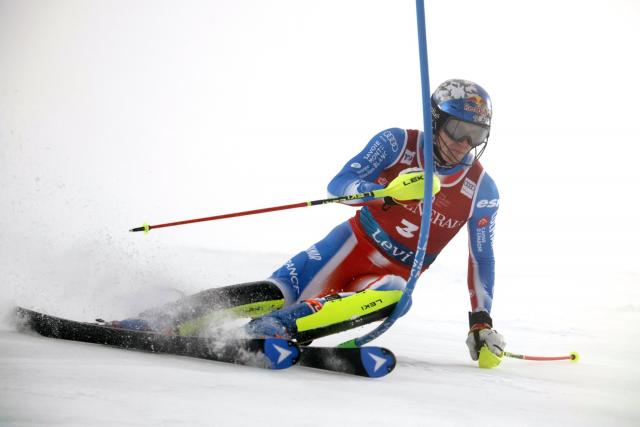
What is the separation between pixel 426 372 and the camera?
294 cm

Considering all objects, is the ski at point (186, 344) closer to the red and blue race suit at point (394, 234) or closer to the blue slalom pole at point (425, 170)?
the blue slalom pole at point (425, 170)

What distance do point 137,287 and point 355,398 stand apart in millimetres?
1761

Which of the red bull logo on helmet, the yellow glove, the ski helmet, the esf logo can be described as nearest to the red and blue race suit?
the esf logo

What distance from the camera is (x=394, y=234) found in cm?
335

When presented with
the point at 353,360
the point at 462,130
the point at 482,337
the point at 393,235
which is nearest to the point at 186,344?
the point at 353,360

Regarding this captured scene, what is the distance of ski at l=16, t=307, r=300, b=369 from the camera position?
247 cm

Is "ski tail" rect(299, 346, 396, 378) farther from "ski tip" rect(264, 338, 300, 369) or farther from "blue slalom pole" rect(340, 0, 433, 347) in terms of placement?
"blue slalom pole" rect(340, 0, 433, 347)

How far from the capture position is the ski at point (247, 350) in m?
2.47

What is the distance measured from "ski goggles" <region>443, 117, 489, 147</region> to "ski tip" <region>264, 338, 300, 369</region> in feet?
4.42

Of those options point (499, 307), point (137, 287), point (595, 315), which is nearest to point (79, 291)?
point (137, 287)

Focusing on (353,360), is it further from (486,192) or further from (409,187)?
(486,192)

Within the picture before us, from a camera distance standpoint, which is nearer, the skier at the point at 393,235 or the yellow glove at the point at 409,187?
the yellow glove at the point at 409,187

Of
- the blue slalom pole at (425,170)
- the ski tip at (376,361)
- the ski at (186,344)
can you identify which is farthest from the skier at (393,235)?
the ski tip at (376,361)

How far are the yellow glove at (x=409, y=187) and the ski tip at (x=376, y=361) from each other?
2.05 feet
